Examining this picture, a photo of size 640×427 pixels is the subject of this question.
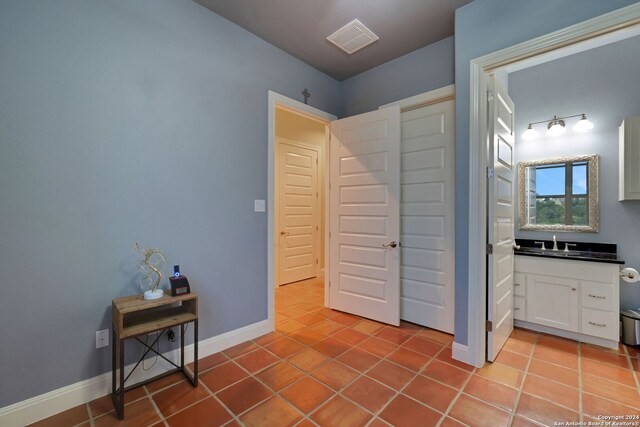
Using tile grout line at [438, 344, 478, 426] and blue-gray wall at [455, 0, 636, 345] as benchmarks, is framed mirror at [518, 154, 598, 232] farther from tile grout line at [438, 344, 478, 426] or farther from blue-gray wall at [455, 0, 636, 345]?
tile grout line at [438, 344, 478, 426]

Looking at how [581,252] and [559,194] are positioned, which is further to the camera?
[559,194]

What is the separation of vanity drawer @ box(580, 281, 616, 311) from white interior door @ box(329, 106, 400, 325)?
5.41ft

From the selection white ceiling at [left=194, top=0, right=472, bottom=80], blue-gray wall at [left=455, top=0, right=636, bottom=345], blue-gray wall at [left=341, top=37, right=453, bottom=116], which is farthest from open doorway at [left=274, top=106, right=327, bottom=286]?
blue-gray wall at [left=455, top=0, right=636, bottom=345]

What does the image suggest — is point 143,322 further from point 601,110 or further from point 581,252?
point 601,110

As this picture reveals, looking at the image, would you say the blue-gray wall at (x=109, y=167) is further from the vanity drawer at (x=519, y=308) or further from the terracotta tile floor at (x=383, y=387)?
the vanity drawer at (x=519, y=308)

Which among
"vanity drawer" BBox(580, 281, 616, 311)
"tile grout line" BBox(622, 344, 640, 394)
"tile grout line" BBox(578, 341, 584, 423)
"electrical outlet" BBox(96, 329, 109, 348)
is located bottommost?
Result: "tile grout line" BBox(578, 341, 584, 423)

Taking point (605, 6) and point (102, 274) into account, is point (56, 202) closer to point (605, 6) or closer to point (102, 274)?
point (102, 274)

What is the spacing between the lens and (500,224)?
2338mm

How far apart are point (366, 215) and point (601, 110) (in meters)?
2.61

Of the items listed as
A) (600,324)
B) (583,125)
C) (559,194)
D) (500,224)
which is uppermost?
(583,125)

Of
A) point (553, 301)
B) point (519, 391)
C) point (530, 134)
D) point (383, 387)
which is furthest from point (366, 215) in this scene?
point (530, 134)

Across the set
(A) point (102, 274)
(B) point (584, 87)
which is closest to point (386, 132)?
(B) point (584, 87)

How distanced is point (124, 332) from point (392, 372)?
1832mm

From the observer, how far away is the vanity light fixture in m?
2.85
